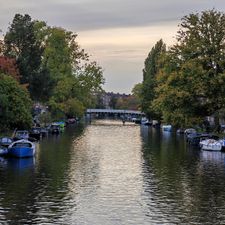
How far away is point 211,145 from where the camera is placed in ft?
245

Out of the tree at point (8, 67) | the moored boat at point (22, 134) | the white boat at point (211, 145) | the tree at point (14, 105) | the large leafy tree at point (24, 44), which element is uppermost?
the large leafy tree at point (24, 44)

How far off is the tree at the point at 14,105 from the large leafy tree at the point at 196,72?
21.2 meters

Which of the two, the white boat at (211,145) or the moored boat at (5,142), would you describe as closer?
the moored boat at (5,142)

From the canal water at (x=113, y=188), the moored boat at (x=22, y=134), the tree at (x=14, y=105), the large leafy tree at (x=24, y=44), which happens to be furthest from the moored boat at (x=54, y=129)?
the canal water at (x=113, y=188)

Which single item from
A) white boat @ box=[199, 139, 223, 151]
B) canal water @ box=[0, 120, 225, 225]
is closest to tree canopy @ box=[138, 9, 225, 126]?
white boat @ box=[199, 139, 223, 151]

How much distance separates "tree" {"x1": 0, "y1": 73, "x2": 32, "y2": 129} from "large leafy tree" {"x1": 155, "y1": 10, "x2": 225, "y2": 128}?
835 inches

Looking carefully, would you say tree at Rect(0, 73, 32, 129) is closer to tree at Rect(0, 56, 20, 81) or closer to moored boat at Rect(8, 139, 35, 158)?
tree at Rect(0, 56, 20, 81)

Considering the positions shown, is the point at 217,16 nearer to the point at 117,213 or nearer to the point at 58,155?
the point at 58,155

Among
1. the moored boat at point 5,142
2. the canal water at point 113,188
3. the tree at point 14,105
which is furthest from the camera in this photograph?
the tree at point 14,105

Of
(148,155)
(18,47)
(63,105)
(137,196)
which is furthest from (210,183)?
(63,105)

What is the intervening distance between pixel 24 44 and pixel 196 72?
106 ft

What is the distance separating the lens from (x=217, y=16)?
89750mm

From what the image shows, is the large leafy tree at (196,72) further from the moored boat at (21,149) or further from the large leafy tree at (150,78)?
the large leafy tree at (150,78)

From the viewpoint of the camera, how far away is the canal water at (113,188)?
109ft
